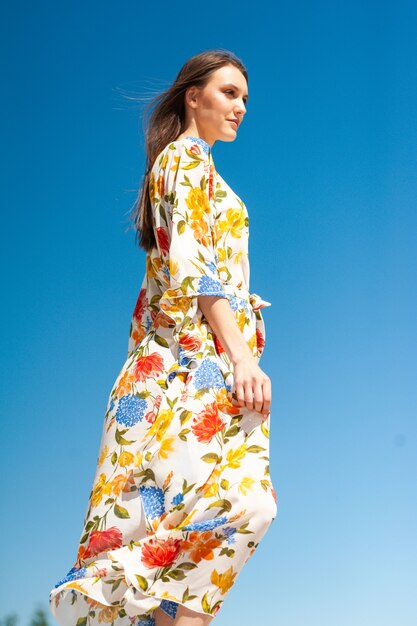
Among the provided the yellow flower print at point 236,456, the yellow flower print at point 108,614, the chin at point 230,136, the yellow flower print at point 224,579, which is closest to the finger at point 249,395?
the yellow flower print at point 236,456

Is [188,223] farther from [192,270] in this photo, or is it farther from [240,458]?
[240,458]

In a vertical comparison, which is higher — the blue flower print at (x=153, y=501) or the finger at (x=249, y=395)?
the finger at (x=249, y=395)

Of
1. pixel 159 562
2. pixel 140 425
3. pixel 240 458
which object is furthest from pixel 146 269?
pixel 159 562

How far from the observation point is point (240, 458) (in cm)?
251

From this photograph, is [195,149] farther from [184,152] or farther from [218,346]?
[218,346]

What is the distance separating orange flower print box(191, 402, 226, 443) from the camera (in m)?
2.52

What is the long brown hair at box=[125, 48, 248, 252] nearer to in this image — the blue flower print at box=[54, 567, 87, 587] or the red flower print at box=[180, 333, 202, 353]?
the red flower print at box=[180, 333, 202, 353]

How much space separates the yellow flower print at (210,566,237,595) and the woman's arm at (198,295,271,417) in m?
0.42

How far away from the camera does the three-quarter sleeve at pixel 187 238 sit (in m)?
2.67

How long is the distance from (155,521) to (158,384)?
0.39 meters

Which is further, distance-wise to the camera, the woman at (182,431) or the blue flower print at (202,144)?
the blue flower print at (202,144)

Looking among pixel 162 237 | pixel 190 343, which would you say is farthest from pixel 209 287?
pixel 162 237

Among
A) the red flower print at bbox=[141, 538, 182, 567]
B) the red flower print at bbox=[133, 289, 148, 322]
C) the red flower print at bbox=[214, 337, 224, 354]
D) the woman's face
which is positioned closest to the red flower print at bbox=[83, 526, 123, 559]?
the red flower print at bbox=[141, 538, 182, 567]

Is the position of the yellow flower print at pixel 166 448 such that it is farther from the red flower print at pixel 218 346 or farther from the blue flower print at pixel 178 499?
the red flower print at pixel 218 346
